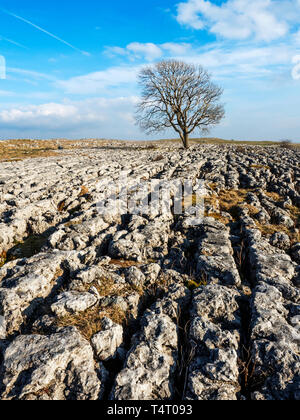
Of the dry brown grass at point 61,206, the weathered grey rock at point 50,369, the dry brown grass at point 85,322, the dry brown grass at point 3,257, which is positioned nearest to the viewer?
the weathered grey rock at point 50,369

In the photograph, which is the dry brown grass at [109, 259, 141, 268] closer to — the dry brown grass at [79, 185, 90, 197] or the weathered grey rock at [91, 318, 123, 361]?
the weathered grey rock at [91, 318, 123, 361]

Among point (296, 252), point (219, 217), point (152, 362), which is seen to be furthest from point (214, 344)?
point (219, 217)

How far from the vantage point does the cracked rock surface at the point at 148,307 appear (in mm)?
4742

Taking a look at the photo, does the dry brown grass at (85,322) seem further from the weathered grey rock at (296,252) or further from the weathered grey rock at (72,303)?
the weathered grey rock at (296,252)

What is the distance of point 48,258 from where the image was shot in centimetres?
816

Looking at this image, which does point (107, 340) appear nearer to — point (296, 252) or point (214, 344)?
point (214, 344)

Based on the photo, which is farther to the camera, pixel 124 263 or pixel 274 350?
pixel 124 263

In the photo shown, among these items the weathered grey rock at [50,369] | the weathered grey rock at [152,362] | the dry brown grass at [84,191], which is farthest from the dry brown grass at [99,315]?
the dry brown grass at [84,191]

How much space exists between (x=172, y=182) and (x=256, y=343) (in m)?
13.8

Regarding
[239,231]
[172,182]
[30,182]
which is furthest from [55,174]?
[239,231]

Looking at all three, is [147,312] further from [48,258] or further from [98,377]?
[48,258]

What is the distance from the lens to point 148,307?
675cm

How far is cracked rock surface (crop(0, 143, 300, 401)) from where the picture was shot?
4.74 meters
